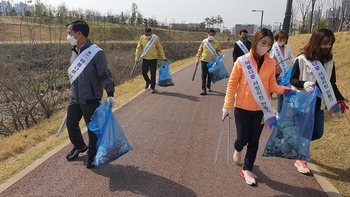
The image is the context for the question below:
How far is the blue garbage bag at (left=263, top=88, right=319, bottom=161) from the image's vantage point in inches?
143

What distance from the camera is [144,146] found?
495cm

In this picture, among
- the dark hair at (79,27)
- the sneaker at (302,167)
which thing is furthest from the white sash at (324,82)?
the dark hair at (79,27)

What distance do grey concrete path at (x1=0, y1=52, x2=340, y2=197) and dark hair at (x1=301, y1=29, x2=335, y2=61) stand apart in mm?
1509

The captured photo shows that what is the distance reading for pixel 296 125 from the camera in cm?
368

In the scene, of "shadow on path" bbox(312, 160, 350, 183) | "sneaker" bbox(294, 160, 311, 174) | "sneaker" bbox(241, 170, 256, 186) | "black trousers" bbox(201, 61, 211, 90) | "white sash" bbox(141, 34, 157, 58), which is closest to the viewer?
"sneaker" bbox(241, 170, 256, 186)

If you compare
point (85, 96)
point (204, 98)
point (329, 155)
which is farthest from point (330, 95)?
point (204, 98)

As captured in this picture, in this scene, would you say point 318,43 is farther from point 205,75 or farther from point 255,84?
point 205,75

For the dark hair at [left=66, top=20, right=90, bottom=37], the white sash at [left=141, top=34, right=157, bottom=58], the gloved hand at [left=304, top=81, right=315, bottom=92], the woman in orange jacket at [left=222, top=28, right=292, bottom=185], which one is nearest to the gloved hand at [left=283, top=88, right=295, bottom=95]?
the woman in orange jacket at [left=222, top=28, right=292, bottom=185]

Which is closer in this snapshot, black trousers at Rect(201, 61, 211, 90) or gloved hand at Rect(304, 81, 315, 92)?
gloved hand at Rect(304, 81, 315, 92)

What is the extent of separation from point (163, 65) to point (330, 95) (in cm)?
539

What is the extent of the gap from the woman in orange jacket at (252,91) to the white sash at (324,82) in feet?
1.31

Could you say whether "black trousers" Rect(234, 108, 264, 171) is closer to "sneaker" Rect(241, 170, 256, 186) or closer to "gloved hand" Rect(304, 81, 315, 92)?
"sneaker" Rect(241, 170, 256, 186)

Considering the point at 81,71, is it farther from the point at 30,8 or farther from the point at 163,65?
the point at 30,8

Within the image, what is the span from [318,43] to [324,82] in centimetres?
46
